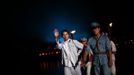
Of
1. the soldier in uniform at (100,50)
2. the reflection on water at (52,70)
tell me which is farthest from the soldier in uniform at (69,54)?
the reflection on water at (52,70)

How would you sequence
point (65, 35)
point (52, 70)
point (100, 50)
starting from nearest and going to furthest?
point (100, 50), point (65, 35), point (52, 70)

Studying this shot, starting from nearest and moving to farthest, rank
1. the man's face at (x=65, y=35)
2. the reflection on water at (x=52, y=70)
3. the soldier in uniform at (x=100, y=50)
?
the soldier in uniform at (x=100, y=50), the man's face at (x=65, y=35), the reflection on water at (x=52, y=70)

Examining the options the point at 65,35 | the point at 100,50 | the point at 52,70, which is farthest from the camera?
the point at 52,70

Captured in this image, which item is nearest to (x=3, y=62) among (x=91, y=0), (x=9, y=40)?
(x=9, y=40)

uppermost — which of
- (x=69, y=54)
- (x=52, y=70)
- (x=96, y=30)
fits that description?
(x=96, y=30)

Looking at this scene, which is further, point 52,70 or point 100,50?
point 52,70

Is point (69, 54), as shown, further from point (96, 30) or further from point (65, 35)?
point (96, 30)

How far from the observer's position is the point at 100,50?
26.1 feet

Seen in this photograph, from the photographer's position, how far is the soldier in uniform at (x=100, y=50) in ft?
26.1

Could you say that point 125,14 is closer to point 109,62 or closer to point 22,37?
point 22,37

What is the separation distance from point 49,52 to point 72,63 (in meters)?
16.8

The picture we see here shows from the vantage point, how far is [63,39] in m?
9.58

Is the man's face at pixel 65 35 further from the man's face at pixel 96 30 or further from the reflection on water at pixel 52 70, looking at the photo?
the reflection on water at pixel 52 70

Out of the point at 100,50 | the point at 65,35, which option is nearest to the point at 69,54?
the point at 65,35
